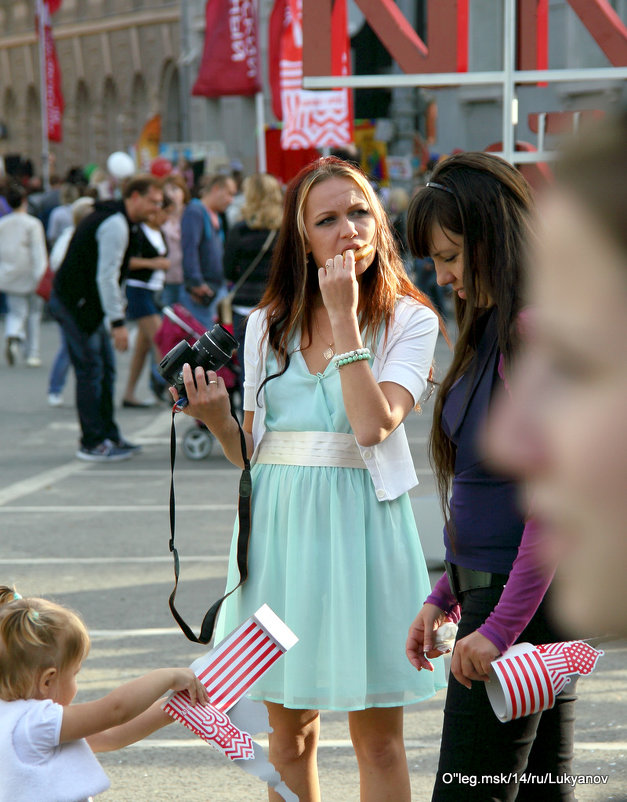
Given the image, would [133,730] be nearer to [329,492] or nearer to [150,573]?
[329,492]

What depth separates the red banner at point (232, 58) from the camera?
16.7 meters

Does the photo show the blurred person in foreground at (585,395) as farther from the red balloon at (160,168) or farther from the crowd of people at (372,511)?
the red balloon at (160,168)

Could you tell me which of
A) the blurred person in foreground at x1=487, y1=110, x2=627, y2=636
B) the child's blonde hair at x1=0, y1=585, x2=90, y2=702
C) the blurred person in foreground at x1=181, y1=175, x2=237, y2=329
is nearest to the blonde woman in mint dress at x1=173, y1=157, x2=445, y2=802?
the child's blonde hair at x1=0, y1=585, x2=90, y2=702

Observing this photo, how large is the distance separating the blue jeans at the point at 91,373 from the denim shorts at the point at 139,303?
80.7 inches

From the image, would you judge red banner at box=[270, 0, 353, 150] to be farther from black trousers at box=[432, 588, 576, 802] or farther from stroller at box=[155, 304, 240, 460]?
black trousers at box=[432, 588, 576, 802]

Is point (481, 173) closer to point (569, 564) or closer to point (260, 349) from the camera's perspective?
point (260, 349)

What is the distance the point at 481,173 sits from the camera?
2.43 m

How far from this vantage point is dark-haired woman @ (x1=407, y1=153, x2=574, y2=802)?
93.0 inches

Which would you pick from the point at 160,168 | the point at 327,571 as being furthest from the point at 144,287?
the point at 160,168

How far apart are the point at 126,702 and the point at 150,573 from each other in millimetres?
3815


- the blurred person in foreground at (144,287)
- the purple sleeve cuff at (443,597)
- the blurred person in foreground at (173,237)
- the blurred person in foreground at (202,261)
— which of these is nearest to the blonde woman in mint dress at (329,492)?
the purple sleeve cuff at (443,597)

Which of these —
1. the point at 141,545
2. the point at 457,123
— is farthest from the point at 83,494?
the point at 457,123

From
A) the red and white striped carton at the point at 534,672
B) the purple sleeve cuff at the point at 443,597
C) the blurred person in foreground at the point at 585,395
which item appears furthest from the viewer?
the purple sleeve cuff at the point at 443,597

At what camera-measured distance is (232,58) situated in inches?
664
